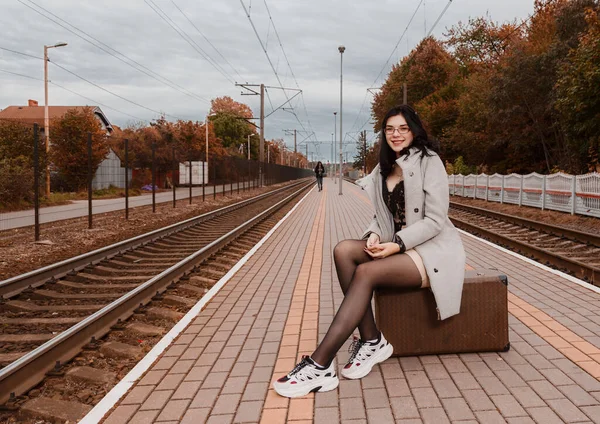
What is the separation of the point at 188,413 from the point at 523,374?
2213 mm

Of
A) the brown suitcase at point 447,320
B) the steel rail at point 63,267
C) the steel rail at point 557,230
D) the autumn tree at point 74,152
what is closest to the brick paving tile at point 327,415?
the brown suitcase at point 447,320

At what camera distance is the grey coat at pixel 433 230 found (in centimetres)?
353

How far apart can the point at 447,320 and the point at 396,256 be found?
0.70 m

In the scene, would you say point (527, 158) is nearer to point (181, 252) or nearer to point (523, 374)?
point (181, 252)

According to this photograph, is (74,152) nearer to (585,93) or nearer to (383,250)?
(585,93)

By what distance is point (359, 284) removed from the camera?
3.46 m

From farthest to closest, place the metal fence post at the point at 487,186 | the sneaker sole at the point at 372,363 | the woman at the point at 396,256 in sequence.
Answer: the metal fence post at the point at 487,186 < the sneaker sole at the point at 372,363 < the woman at the point at 396,256

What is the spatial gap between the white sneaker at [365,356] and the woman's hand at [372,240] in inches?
25.7

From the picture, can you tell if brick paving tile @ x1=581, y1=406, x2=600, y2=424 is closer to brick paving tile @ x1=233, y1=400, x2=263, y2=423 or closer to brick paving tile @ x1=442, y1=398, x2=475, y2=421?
brick paving tile @ x1=442, y1=398, x2=475, y2=421

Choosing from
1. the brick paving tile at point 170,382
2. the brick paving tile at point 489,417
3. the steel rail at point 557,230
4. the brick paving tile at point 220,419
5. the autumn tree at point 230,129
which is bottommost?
the brick paving tile at point 170,382

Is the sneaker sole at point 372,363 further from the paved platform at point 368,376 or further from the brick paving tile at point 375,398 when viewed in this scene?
the brick paving tile at point 375,398

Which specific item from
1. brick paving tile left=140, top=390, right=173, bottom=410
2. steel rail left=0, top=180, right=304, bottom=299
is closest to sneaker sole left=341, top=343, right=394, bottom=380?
brick paving tile left=140, top=390, right=173, bottom=410

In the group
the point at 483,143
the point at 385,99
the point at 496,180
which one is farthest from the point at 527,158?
the point at 385,99

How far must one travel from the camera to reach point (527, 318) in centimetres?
491
